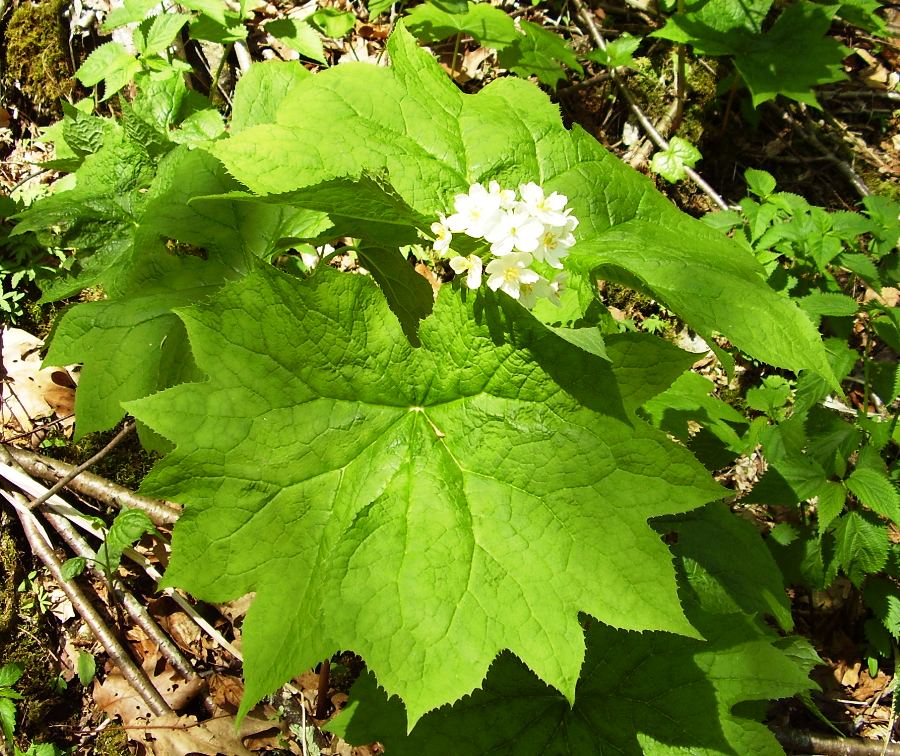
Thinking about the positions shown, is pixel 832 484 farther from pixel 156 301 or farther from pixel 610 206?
pixel 156 301

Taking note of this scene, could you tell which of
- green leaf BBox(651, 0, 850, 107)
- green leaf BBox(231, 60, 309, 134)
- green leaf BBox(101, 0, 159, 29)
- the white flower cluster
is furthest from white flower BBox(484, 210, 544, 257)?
green leaf BBox(651, 0, 850, 107)

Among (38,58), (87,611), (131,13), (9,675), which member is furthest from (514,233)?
(38,58)

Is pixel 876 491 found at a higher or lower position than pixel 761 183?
lower

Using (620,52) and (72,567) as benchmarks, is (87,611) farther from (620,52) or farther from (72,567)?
(620,52)

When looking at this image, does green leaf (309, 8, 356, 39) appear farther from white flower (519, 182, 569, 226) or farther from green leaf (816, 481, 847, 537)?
green leaf (816, 481, 847, 537)

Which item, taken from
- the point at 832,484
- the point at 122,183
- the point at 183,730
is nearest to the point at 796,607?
the point at 832,484

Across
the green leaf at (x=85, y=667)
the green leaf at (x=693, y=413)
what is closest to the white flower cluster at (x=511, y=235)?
the green leaf at (x=693, y=413)
